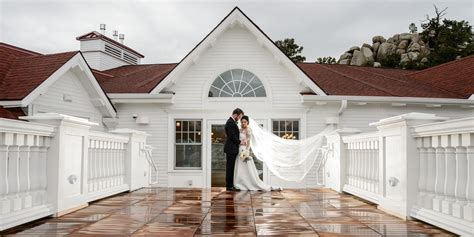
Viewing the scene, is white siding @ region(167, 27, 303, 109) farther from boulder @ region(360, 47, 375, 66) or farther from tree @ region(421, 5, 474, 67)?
boulder @ region(360, 47, 375, 66)

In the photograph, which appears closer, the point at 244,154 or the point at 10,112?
the point at 244,154

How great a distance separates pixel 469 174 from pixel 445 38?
37.5 meters

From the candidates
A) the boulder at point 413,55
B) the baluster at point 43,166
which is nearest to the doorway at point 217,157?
the baluster at point 43,166

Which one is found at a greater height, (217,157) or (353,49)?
(353,49)

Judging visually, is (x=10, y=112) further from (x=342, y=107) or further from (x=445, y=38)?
(x=445, y=38)

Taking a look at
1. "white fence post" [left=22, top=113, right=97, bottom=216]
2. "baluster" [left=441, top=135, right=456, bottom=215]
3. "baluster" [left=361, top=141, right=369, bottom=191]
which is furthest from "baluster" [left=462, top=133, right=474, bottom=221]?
"white fence post" [left=22, top=113, right=97, bottom=216]

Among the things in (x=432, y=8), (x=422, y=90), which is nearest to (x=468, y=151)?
(x=422, y=90)

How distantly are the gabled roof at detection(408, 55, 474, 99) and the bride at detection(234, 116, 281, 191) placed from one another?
27.2 ft

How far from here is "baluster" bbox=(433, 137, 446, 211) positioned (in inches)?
198

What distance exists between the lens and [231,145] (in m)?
10.4

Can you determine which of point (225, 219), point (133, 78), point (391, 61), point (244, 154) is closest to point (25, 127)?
point (225, 219)

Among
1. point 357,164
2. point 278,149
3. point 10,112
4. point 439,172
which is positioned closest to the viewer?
Answer: point 439,172

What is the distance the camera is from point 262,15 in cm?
2834

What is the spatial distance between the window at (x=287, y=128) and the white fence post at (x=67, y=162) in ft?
27.4
